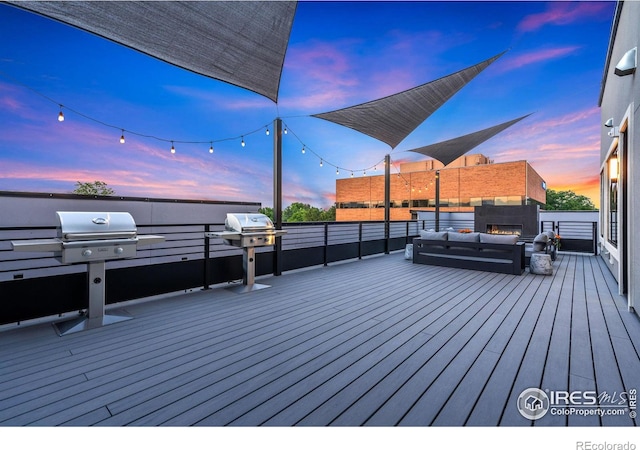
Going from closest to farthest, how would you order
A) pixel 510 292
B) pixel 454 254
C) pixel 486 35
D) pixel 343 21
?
pixel 510 292, pixel 343 21, pixel 486 35, pixel 454 254

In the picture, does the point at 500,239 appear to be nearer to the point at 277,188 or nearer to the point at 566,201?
the point at 277,188

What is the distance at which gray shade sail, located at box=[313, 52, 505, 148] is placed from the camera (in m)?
5.32

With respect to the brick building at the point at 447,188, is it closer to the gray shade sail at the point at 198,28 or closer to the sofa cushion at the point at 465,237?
the sofa cushion at the point at 465,237

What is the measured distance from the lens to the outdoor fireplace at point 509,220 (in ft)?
33.5

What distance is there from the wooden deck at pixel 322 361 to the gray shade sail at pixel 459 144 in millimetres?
6232

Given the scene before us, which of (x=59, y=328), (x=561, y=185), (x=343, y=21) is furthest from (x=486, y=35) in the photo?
(x=561, y=185)

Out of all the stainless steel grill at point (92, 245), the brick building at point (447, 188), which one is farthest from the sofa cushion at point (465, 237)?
the brick building at point (447, 188)

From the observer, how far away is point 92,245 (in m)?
2.49

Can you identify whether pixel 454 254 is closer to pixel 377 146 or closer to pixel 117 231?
pixel 117 231

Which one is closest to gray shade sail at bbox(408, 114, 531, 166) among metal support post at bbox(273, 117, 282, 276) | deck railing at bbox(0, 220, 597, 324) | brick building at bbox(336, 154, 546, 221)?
deck railing at bbox(0, 220, 597, 324)

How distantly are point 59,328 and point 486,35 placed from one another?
7659 mm

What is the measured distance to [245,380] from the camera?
5.62ft

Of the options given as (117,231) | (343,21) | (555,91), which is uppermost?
(555,91)
